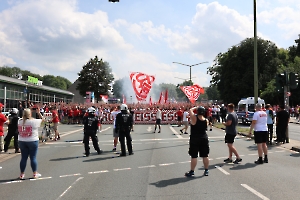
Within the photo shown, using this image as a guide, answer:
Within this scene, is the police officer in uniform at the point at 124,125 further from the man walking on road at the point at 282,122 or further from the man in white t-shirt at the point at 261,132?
the man walking on road at the point at 282,122

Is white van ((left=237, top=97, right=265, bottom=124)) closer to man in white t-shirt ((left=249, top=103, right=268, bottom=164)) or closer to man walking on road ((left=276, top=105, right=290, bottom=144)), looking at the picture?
man walking on road ((left=276, top=105, right=290, bottom=144))

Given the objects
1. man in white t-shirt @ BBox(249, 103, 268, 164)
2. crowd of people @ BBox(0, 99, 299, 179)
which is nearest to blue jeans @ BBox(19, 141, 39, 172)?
crowd of people @ BBox(0, 99, 299, 179)

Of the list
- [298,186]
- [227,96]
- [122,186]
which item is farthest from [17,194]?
[227,96]

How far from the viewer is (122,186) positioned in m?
7.32

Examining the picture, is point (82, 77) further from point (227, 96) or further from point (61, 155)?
point (61, 155)

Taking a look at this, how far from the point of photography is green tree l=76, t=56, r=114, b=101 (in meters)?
78.6

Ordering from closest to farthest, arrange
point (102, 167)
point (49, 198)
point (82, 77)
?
point (49, 198) < point (102, 167) < point (82, 77)

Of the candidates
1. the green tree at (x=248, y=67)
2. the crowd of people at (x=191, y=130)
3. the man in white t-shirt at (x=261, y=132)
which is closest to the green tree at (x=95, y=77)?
the green tree at (x=248, y=67)

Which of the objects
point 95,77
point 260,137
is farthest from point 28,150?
point 95,77

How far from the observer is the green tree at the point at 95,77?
3093 inches

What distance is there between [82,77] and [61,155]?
68120mm

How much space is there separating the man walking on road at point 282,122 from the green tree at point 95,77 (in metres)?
65.3

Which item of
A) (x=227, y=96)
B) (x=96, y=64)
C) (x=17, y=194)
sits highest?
(x=96, y=64)

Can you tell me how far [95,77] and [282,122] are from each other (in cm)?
6643
